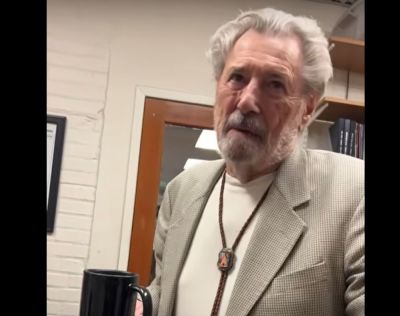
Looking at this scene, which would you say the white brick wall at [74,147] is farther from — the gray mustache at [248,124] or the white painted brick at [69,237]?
the gray mustache at [248,124]

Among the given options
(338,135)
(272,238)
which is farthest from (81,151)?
(272,238)

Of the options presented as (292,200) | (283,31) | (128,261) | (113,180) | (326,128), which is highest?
(326,128)

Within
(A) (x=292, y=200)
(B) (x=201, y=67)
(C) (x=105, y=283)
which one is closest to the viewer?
(C) (x=105, y=283)

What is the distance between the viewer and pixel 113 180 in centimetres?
193

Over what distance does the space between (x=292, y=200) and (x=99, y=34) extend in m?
1.52

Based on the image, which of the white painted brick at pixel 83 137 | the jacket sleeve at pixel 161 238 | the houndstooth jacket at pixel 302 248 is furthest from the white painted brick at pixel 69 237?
the houndstooth jacket at pixel 302 248

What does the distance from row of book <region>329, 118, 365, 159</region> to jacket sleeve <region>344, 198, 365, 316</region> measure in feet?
3.78

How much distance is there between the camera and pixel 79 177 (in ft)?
6.34

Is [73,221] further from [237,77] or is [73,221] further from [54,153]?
[237,77]

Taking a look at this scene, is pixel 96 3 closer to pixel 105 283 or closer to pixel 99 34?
pixel 99 34

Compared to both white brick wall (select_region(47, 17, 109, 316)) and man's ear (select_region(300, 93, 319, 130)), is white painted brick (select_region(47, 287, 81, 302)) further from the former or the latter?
man's ear (select_region(300, 93, 319, 130))

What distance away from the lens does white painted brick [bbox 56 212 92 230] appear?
1.91 metres

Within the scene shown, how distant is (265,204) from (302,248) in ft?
0.38
